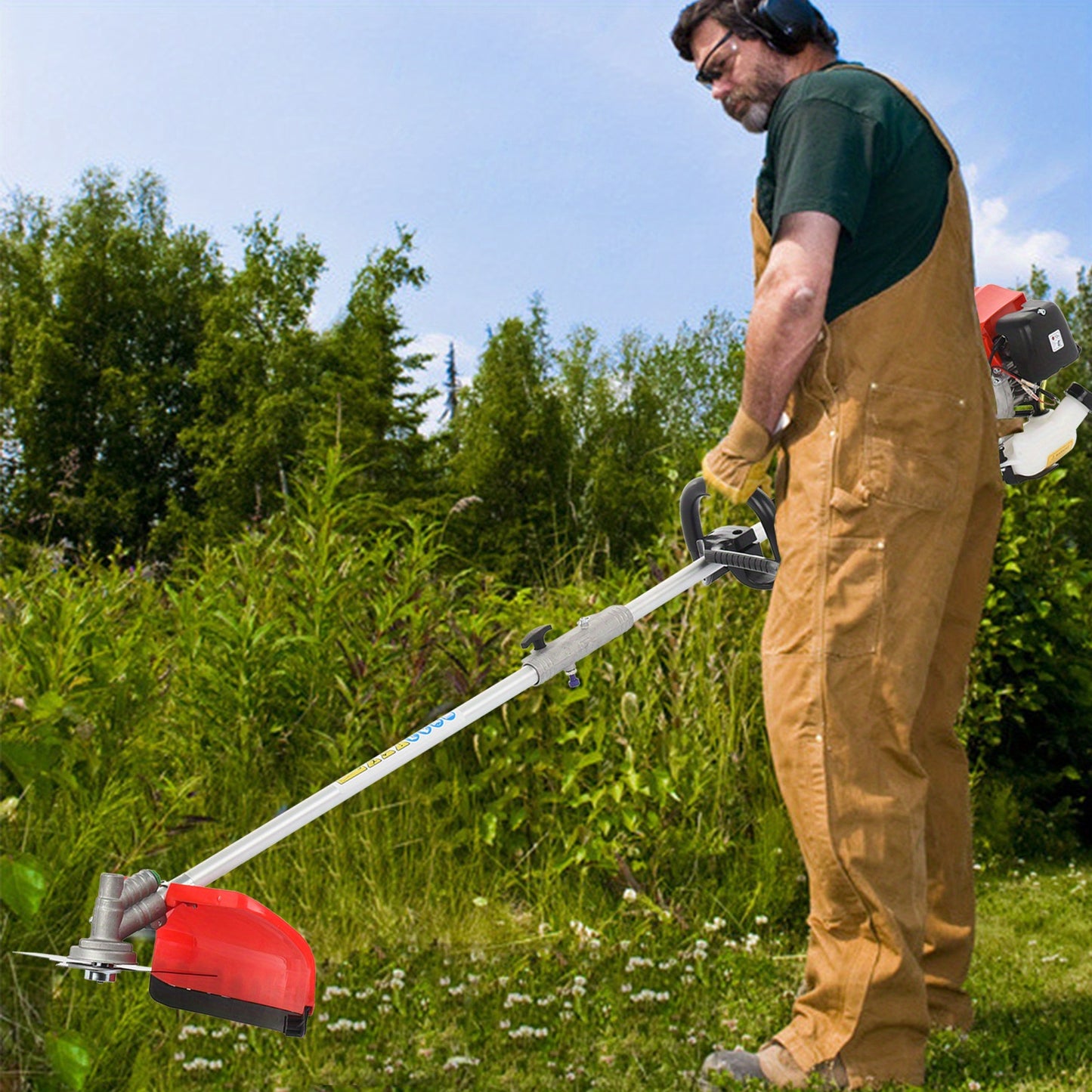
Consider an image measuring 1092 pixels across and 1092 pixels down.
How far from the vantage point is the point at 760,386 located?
2680mm

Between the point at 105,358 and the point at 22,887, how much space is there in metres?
33.5

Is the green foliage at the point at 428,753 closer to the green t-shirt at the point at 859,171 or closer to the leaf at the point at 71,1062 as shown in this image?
the leaf at the point at 71,1062

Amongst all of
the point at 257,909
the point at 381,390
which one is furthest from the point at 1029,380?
the point at 381,390

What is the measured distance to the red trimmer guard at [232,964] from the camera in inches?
91.5

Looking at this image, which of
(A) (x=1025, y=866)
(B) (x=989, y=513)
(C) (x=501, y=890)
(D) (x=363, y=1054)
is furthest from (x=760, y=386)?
(A) (x=1025, y=866)

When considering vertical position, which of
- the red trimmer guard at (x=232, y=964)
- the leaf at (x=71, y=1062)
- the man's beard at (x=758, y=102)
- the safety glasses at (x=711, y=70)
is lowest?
the leaf at (x=71, y=1062)

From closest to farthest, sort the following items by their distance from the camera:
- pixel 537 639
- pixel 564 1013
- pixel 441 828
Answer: pixel 537 639
pixel 564 1013
pixel 441 828

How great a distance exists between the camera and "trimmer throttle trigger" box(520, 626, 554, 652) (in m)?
2.73

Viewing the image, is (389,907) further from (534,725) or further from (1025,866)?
(1025,866)

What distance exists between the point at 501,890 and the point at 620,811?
0.46 meters

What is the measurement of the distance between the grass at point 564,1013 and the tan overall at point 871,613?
0.35 meters

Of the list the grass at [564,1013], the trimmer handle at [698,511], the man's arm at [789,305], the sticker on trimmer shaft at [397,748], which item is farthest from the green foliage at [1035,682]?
the sticker on trimmer shaft at [397,748]

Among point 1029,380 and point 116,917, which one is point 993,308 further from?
point 116,917

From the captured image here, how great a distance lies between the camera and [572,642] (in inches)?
110
